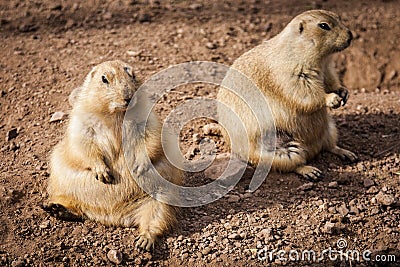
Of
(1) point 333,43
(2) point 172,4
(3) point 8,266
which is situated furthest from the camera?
(2) point 172,4

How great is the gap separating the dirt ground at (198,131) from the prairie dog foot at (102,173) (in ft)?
1.38

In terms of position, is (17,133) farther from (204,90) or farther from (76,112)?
(204,90)

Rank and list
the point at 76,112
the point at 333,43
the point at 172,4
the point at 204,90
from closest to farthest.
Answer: the point at 76,112
the point at 333,43
the point at 204,90
the point at 172,4

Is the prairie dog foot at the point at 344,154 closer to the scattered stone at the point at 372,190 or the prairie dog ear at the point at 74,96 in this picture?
the scattered stone at the point at 372,190

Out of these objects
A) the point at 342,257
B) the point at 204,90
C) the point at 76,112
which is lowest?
the point at 342,257

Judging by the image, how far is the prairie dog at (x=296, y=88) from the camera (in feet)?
19.4

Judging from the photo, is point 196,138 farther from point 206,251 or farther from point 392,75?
point 392,75

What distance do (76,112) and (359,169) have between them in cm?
267

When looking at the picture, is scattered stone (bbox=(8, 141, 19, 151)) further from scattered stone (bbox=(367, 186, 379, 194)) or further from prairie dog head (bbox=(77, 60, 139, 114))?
scattered stone (bbox=(367, 186, 379, 194))

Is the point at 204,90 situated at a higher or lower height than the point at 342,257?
higher

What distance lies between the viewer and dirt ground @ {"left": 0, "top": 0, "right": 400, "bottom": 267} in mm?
5031

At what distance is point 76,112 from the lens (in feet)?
16.9

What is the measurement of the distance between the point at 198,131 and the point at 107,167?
1469mm

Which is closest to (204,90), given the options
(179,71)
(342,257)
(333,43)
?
(179,71)
